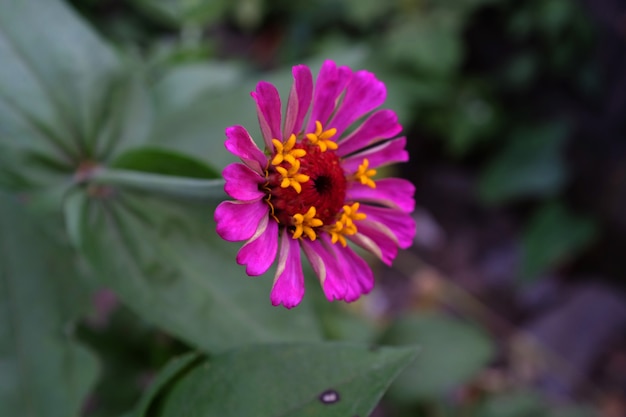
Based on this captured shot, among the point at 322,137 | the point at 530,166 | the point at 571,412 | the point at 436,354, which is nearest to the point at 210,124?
the point at 322,137

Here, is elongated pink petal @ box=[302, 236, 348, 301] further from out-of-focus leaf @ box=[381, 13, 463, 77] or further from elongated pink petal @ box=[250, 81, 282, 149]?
out-of-focus leaf @ box=[381, 13, 463, 77]

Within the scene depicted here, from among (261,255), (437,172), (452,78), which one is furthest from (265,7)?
(261,255)

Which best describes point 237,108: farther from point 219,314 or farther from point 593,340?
point 593,340

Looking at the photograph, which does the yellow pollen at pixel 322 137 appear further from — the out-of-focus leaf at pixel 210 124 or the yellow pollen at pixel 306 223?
the out-of-focus leaf at pixel 210 124

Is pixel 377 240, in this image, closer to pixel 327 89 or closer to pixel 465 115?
pixel 327 89

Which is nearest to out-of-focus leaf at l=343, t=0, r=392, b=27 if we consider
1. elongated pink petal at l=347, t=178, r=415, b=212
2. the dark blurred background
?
the dark blurred background

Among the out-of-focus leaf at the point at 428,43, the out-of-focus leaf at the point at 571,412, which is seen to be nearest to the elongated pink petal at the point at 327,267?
the out-of-focus leaf at the point at 571,412
